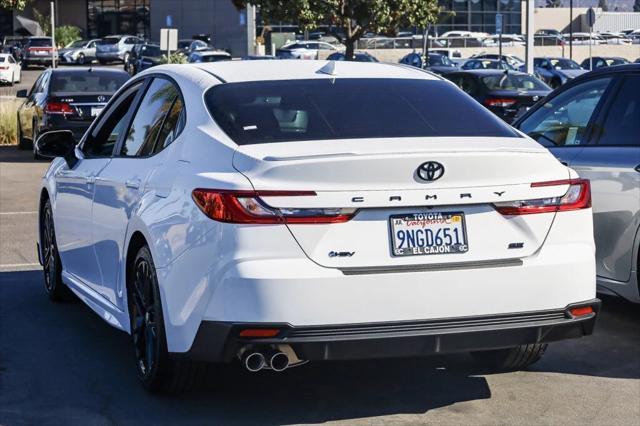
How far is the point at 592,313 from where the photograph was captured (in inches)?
227

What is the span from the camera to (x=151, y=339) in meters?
6.08

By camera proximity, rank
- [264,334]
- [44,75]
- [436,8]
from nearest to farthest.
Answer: [264,334] < [44,75] < [436,8]

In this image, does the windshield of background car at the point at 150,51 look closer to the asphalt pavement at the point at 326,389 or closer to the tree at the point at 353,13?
the tree at the point at 353,13

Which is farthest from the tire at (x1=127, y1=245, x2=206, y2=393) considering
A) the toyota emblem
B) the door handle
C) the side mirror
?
the side mirror

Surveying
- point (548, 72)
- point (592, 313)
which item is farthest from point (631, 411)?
point (548, 72)

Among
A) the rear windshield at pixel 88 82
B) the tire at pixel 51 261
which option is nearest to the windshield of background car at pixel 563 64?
the rear windshield at pixel 88 82

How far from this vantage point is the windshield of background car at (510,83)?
26.2 metres

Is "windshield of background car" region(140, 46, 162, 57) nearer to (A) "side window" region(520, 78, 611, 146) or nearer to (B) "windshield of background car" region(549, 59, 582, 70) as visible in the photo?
(B) "windshield of background car" region(549, 59, 582, 70)

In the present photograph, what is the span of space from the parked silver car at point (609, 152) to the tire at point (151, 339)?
285 cm

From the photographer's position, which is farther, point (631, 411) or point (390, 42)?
point (390, 42)

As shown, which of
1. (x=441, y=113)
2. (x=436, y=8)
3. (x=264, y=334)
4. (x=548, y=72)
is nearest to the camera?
(x=264, y=334)

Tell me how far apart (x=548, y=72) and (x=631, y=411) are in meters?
45.8

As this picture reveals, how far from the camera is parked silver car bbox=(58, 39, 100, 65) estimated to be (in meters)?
74.7

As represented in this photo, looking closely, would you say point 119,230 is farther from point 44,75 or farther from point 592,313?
point 44,75
